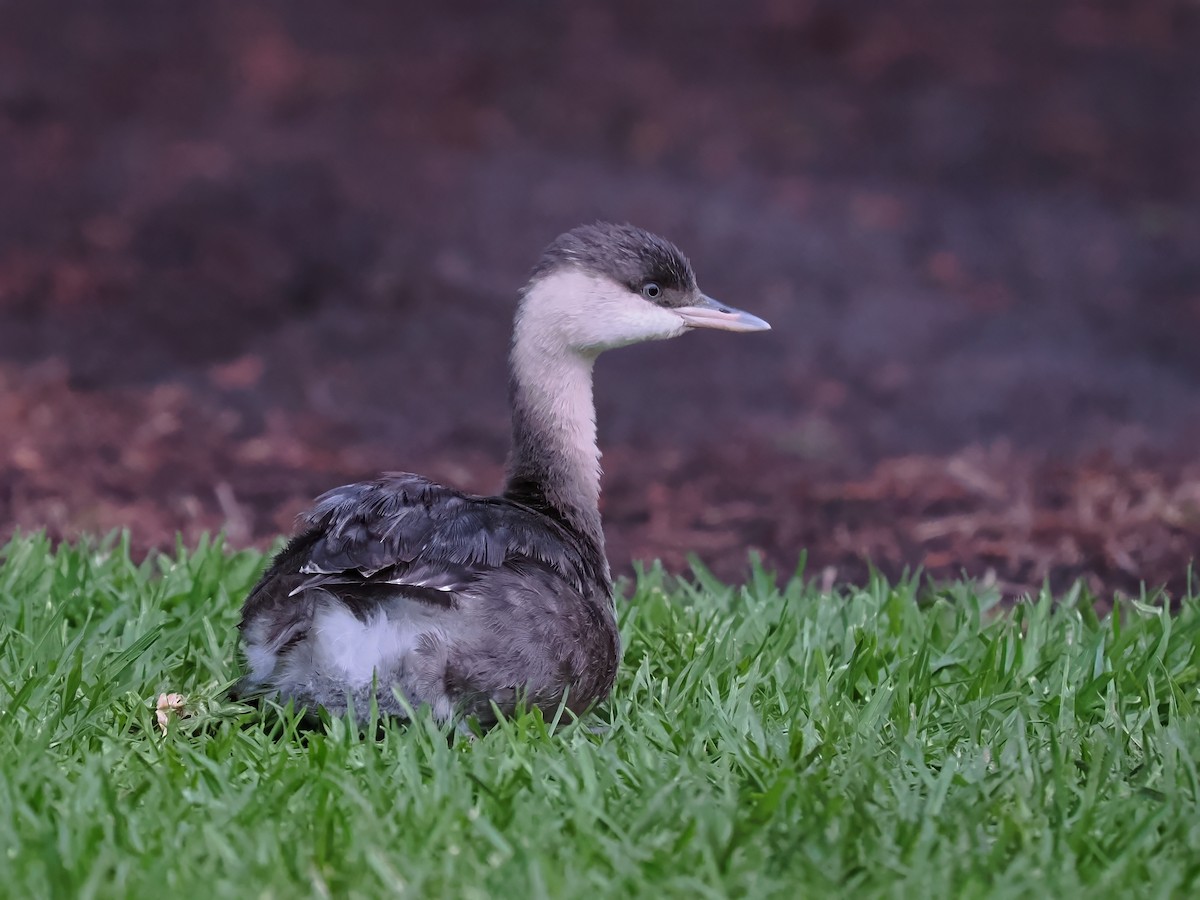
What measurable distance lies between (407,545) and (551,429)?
2.34 ft

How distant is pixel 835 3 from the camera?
12312 mm

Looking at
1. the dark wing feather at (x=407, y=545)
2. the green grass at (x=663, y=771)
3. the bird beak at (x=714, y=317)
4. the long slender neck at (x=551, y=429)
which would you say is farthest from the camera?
the bird beak at (x=714, y=317)

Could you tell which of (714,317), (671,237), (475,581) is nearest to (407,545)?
(475,581)

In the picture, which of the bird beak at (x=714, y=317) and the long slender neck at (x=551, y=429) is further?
the bird beak at (x=714, y=317)

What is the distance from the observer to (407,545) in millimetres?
3658

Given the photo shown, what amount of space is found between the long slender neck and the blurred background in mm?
1700

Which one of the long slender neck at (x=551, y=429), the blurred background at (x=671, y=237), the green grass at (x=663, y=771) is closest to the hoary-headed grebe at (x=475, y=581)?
the long slender neck at (x=551, y=429)

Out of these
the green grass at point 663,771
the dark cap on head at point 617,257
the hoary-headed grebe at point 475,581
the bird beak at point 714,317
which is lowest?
Result: the green grass at point 663,771

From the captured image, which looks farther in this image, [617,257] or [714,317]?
[714,317]

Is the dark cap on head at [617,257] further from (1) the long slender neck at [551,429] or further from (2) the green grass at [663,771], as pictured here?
(2) the green grass at [663,771]

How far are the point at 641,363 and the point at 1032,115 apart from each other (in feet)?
14.9

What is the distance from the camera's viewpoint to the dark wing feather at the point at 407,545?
3623 mm

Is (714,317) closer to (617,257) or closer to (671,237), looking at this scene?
(617,257)

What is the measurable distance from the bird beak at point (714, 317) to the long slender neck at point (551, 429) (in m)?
0.37
